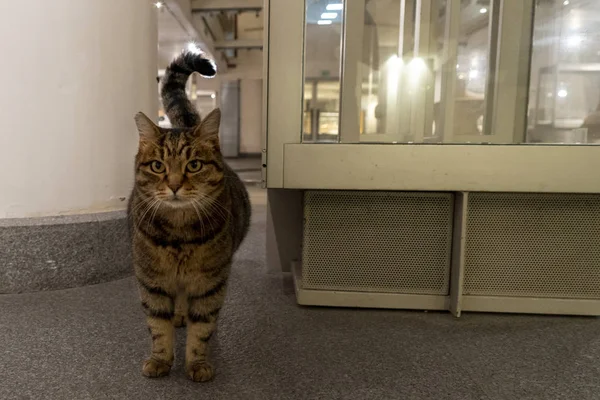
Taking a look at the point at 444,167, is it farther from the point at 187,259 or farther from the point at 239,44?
the point at 239,44

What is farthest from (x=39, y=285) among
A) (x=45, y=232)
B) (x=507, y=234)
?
(x=507, y=234)

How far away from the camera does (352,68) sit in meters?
1.74

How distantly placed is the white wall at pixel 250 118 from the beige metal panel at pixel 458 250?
28.2ft

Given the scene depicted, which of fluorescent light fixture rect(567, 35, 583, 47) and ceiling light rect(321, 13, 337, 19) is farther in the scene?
fluorescent light fixture rect(567, 35, 583, 47)

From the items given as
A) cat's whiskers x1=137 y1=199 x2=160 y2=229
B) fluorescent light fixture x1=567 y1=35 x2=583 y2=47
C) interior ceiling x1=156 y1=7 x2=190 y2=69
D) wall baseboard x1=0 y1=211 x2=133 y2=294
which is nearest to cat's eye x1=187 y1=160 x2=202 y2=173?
cat's whiskers x1=137 y1=199 x2=160 y2=229

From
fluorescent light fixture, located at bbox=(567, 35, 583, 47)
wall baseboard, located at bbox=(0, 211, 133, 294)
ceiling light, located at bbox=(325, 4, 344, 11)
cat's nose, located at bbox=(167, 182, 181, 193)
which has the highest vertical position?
ceiling light, located at bbox=(325, 4, 344, 11)

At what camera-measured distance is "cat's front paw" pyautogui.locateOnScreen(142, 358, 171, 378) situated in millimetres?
1012

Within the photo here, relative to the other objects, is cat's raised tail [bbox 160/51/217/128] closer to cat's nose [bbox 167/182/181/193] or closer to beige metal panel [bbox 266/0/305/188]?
beige metal panel [bbox 266/0/305/188]

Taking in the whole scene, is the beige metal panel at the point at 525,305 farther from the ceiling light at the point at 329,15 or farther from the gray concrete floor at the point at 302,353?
the ceiling light at the point at 329,15

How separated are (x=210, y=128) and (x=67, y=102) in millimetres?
806

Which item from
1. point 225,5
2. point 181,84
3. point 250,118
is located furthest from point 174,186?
point 250,118

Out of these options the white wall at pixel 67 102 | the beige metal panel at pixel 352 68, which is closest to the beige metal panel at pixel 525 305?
the beige metal panel at pixel 352 68

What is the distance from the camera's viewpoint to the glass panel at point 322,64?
1450 millimetres

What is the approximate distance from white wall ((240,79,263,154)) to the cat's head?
29.0 ft
